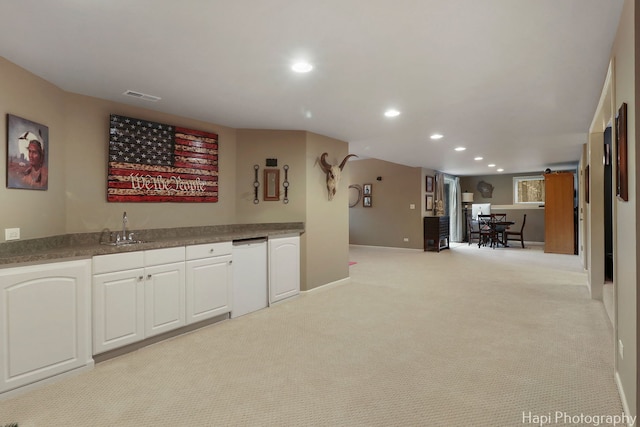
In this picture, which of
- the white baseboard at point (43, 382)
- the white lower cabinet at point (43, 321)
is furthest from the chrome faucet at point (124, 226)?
the white baseboard at point (43, 382)

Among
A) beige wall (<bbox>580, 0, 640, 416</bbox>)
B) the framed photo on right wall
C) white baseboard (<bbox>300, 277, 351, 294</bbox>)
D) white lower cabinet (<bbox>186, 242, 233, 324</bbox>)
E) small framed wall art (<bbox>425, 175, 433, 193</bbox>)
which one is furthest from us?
small framed wall art (<bbox>425, 175, 433, 193</bbox>)

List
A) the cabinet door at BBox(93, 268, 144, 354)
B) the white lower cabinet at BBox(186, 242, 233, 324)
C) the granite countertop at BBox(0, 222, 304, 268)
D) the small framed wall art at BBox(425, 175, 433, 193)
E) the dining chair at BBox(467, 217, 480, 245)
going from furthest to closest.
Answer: the dining chair at BBox(467, 217, 480, 245), the small framed wall art at BBox(425, 175, 433, 193), the white lower cabinet at BBox(186, 242, 233, 324), the cabinet door at BBox(93, 268, 144, 354), the granite countertop at BBox(0, 222, 304, 268)

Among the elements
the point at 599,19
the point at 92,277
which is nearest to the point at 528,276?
the point at 599,19

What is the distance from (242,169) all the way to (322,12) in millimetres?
2896

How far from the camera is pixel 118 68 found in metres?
2.60

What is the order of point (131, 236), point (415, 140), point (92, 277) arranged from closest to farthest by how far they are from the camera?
point (92, 277)
point (131, 236)
point (415, 140)

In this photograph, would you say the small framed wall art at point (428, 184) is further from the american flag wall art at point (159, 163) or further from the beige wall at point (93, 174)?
the beige wall at point (93, 174)

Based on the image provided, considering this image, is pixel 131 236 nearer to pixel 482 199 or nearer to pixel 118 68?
pixel 118 68

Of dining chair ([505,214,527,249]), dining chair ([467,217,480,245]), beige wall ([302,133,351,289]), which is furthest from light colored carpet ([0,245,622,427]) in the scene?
dining chair ([467,217,480,245])

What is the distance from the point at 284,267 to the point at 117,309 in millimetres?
1951

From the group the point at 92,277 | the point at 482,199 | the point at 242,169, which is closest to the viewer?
the point at 92,277

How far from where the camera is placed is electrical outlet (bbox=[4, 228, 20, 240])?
2.41m

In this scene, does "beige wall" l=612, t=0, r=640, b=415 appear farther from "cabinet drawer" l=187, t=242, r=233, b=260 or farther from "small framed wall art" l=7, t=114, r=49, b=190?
"small framed wall art" l=7, t=114, r=49, b=190

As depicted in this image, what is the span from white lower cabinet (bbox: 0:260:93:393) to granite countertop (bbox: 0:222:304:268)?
0.22 feet
